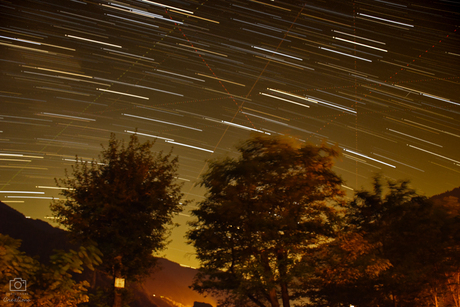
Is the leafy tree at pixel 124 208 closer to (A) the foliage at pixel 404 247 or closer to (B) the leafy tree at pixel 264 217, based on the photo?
(B) the leafy tree at pixel 264 217

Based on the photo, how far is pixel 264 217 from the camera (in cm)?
1336

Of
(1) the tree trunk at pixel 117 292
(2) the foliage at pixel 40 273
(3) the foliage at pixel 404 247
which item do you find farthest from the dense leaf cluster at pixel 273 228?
(2) the foliage at pixel 40 273

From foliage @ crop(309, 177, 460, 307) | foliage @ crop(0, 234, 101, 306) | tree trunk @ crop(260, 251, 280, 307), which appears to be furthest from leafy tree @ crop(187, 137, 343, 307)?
foliage @ crop(0, 234, 101, 306)

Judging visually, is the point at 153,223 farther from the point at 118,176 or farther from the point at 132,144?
the point at 132,144

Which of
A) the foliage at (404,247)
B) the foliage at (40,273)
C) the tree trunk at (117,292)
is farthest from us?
the foliage at (404,247)

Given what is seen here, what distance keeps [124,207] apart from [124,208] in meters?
0.06

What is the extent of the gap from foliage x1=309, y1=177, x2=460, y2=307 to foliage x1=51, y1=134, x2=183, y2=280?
39.7 feet

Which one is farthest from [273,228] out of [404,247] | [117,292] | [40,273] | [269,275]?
[404,247]

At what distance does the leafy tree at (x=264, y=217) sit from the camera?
1337 centimetres

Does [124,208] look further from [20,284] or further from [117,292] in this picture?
[20,284]

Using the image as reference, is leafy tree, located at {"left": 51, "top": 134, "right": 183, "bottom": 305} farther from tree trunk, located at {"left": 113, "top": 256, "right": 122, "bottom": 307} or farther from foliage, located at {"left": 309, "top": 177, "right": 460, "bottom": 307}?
foliage, located at {"left": 309, "top": 177, "right": 460, "bottom": 307}

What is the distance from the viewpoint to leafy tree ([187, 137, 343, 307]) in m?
13.4

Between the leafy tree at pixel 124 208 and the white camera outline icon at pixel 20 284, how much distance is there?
9.06 m

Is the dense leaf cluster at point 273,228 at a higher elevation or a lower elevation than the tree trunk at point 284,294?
higher
